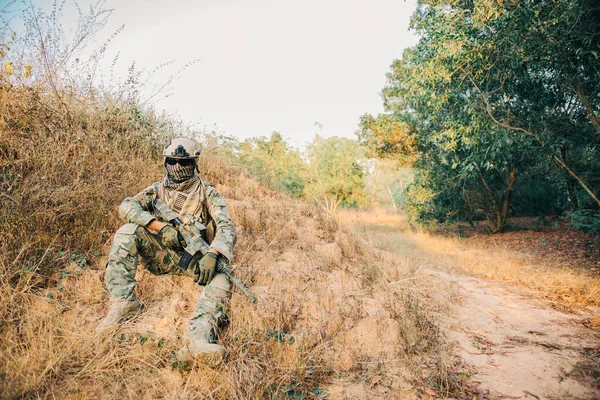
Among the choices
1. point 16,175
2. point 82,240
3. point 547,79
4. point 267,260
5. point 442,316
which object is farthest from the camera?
point 547,79

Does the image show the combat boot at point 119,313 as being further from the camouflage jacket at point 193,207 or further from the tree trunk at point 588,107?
the tree trunk at point 588,107

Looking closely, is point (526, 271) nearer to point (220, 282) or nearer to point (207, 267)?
point (220, 282)

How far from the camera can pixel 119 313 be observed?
2244 millimetres

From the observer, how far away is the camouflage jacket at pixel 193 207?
103 inches

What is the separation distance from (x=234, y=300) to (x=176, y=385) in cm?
80

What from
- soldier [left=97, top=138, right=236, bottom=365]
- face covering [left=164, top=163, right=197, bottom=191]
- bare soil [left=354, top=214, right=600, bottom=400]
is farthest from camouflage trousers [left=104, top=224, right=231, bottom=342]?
bare soil [left=354, top=214, right=600, bottom=400]

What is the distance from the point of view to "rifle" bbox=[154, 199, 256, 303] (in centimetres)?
254

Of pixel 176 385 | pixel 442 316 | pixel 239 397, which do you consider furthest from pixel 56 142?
pixel 442 316

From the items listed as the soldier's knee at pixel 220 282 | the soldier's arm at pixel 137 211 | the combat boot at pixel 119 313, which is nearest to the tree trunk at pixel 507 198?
the soldier's knee at pixel 220 282

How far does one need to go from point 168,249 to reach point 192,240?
1.12ft

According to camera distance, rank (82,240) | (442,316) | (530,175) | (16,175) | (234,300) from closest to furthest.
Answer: (234,300)
(16,175)
(82,240)
(442,316)
(530,175)

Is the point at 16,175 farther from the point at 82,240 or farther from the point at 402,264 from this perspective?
the point at 402,264

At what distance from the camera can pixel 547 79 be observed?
6.03 meters

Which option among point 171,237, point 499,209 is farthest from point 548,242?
point 171,237
